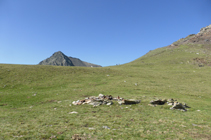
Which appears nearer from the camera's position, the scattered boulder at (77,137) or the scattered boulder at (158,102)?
the scattered boulder at (77,137)

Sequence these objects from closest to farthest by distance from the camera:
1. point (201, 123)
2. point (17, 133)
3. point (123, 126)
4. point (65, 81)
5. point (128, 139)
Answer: point (128, 139) < point (17, 133) < point (123, 126) < point (201, 123) < point (65, 81)

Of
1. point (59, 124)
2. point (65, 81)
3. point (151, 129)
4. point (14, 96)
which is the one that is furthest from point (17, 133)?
point (65, 81)

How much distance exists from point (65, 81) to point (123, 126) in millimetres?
36279

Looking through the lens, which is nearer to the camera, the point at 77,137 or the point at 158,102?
the point at 77,137

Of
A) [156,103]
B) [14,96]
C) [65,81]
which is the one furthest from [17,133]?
[65,81]

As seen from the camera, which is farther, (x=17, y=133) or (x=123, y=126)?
(x=123, y=126)

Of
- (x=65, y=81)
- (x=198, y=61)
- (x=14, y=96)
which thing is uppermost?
(x=198, y=61)

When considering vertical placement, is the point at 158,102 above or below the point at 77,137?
below

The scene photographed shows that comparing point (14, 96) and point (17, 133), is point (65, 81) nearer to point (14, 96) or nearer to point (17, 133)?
point (14, 96)

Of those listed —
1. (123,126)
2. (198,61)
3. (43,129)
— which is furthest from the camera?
(198,61)

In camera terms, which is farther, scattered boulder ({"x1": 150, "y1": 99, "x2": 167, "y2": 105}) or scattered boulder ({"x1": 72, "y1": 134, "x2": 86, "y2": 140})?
scattered boulder ({"x1": 150, "y1": 99, "x2": 167, "y2": 105})

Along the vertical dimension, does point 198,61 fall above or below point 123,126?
above

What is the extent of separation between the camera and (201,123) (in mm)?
15172

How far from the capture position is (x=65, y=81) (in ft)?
149
